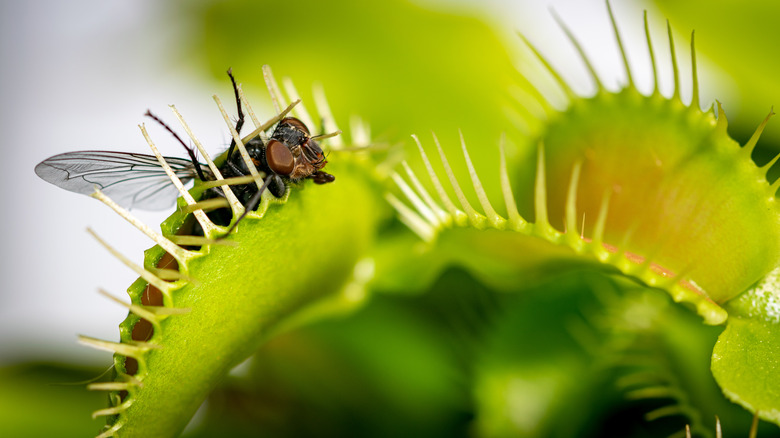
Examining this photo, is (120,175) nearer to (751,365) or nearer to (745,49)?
(751,365)

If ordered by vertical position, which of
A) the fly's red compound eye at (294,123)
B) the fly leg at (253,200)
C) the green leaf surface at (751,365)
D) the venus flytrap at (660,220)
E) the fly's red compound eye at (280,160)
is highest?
the fly's red compound eye at (294,123)

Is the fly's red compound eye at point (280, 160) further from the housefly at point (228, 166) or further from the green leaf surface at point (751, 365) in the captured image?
the green leaf surface at point (751, 365)

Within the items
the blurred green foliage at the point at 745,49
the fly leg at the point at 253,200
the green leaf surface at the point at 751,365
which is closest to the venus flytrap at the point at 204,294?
the fly leg at the point at 253,200

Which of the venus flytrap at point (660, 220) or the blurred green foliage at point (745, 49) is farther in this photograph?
the blurred green foliage at point (745, 49)

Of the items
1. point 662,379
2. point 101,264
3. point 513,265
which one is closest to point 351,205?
point 513,265

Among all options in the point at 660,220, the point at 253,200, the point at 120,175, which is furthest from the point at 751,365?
the point at 120,175

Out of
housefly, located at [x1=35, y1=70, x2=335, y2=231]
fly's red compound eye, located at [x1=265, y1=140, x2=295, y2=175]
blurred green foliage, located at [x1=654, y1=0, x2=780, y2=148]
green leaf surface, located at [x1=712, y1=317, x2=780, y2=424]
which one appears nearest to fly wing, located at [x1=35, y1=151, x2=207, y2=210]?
housefly, located at [x1=35, y1=70, x2=335, y2=231]
